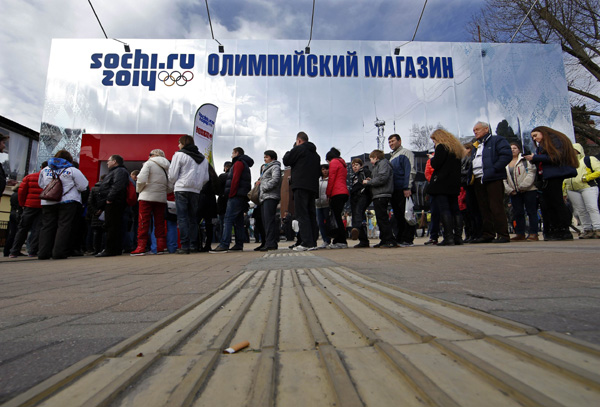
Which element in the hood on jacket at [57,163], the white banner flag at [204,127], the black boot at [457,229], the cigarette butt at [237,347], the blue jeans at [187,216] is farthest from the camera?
the white banner flag at [204,127]

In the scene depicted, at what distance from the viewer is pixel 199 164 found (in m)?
5.34

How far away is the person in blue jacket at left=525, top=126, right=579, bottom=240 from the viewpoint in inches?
186

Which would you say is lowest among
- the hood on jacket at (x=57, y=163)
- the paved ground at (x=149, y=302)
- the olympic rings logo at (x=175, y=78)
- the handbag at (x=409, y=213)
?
the paved ground at (x=149, y=302)

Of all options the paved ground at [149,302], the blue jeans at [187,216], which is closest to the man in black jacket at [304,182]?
the blue jeans at [187,216]

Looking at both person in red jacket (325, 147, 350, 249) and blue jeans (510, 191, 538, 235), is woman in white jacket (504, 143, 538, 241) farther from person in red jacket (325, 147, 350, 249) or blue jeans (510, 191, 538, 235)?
person in red jacket (325, 147, 350, 249)

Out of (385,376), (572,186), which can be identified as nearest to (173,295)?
(385,376)

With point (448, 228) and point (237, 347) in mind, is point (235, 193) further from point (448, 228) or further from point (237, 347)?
point (237, 347)

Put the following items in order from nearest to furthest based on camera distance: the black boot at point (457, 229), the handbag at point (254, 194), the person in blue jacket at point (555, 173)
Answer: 1. the person in blue jacket at point (555, 173)
2. the black boot at point (457, 229)
3. the handbag at point (254, 194)

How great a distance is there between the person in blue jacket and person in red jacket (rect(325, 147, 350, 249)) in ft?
9.36

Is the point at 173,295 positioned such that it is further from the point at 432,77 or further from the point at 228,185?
the point at 432,77

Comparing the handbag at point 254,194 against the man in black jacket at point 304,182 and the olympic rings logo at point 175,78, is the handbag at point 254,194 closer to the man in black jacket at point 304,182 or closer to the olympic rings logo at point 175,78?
the man in black jacket at point 304,182

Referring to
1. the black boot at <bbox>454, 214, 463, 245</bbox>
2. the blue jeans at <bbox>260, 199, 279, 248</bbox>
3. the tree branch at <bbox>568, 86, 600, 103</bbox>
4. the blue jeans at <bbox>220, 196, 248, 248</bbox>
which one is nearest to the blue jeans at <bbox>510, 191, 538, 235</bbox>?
the black boot at <bbox>454, 214, 463, 245</bbox>

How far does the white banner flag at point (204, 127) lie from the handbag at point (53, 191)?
123 inches

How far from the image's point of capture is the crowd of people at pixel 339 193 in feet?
15.5
